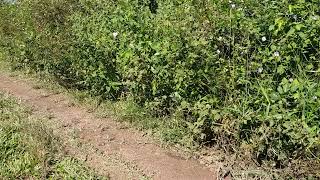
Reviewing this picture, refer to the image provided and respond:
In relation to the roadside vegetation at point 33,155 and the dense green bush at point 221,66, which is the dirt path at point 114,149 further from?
the dense green bush at point 221,66

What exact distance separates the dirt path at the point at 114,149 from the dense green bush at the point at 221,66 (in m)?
0.37

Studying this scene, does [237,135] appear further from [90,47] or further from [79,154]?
[90,47]

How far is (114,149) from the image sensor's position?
4223mm

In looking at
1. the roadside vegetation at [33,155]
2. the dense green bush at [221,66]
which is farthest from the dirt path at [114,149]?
the dense green bush at [221,66]

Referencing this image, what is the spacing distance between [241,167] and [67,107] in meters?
2.53

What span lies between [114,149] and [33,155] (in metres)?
0.77

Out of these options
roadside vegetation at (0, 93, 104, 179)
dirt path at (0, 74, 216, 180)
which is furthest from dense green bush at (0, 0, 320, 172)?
roadside vegetation at (0, 93, 104, 179)

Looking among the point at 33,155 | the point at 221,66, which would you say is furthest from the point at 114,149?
the point at 221,66

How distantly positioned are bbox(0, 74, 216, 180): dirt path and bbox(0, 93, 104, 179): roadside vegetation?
0.56 ft

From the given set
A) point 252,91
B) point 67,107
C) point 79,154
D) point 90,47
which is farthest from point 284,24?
point 67,107

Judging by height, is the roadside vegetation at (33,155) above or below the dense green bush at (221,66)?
below

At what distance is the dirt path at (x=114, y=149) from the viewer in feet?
12.5

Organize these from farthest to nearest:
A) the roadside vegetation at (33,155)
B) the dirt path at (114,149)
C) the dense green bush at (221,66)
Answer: the dirt path at (114,149) → the roadside vegetation at (33,155) → the dense green bush at (221,66)

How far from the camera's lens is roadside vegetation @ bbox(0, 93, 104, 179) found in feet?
12.1
